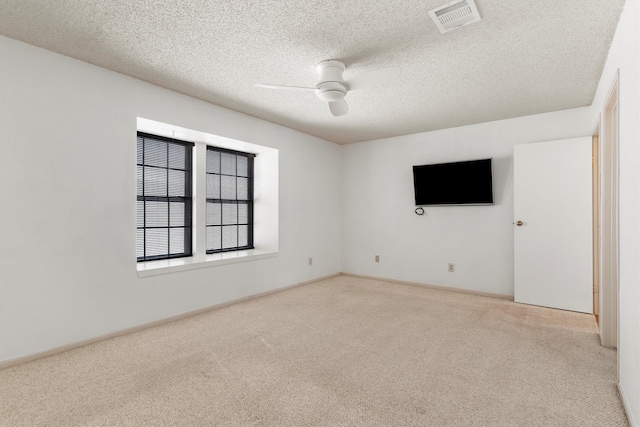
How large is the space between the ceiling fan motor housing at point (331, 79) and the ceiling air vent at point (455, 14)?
862 mm

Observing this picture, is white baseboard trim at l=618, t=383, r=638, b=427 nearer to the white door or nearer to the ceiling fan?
the white door

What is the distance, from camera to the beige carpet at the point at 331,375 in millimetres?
1839

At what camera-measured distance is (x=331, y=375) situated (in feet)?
7.51

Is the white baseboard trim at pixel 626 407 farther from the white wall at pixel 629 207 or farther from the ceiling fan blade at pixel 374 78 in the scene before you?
the ceiling fan blade at pixel 374 78

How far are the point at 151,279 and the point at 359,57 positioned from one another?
2.99 meters

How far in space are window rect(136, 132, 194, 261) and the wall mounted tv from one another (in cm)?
349

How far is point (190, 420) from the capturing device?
1790 mm

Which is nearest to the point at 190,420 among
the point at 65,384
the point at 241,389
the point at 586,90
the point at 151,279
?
the point at 241,389

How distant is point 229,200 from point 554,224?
436 cm

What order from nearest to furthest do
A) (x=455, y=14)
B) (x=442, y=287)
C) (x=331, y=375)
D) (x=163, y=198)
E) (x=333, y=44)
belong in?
(x=455, y=14), (x=331, y=375), (x=333, y=44), (x=163, y=198), (x=442, y=287)

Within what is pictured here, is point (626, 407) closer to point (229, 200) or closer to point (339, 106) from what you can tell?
point (339, 106)

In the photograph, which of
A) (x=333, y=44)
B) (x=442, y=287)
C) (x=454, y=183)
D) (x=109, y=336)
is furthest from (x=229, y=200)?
(x=442, y=287)

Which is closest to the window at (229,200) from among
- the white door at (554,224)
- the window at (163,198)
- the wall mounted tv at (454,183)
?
the window at (163,198)

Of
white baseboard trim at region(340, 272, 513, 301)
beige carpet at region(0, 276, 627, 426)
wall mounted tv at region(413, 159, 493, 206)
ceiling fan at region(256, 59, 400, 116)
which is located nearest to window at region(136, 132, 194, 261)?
beige carpet at region(0, 276, 627, 426)
